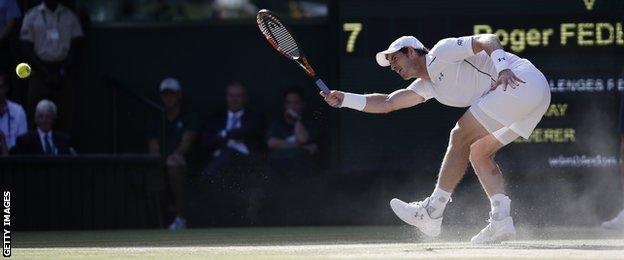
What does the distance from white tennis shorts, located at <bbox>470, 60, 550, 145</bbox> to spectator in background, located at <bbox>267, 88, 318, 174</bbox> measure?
4.15 meters

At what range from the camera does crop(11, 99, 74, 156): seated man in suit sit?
14.2 meters

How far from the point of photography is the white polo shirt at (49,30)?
14.6 metres

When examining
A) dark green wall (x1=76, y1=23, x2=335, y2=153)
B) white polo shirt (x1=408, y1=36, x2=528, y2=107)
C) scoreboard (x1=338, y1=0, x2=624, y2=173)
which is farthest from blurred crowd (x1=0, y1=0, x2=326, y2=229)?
white polo shirt (x1=408, y1=36, x2=528, y2=107)

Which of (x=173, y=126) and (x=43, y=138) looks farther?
(x=173, y=126)

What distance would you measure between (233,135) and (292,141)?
580mm

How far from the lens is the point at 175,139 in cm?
1473

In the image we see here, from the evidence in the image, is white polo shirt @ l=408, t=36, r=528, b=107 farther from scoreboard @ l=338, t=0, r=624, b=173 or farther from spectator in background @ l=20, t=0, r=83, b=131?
spectator in background @ l=20, t=0, r=83, b=131

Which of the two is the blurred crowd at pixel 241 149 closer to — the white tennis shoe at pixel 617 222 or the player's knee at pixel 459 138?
the white tennis shoe at pixel 617 222

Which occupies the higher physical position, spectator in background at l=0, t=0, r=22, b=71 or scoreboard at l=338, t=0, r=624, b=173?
spectator in background at l=0, t=0, r=22, b=71

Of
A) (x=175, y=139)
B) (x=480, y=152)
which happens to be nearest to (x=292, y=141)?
(x=175, y=139)

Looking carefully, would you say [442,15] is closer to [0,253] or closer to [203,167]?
[203,167]

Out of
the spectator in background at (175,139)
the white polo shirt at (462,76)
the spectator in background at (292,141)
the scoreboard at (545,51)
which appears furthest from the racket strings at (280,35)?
the spectator in background at (175,139)

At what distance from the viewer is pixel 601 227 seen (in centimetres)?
1344

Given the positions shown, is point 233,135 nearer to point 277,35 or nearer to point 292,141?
point 292,141
